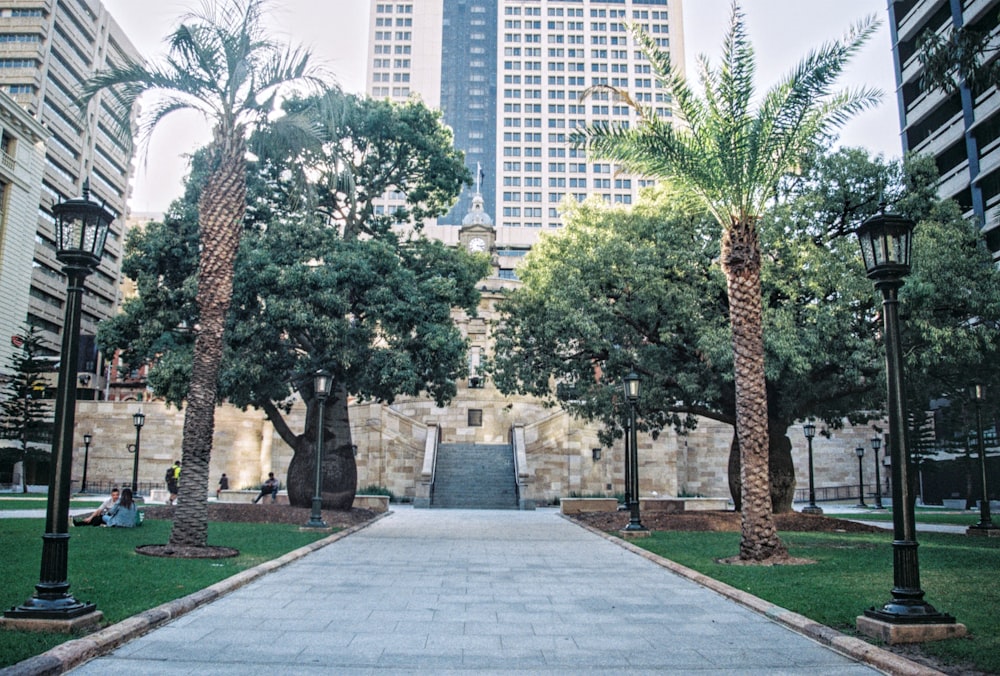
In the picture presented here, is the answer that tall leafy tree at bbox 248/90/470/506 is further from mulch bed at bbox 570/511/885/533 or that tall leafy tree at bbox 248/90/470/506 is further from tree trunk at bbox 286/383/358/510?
mulch bed at bbox 570/511/885/533

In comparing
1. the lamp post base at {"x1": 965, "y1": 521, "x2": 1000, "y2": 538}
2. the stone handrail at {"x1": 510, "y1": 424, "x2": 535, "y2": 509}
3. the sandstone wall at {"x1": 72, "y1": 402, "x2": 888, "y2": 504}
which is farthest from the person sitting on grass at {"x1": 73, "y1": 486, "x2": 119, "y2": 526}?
the lamp post base at {"x1": 965, "y1": 521, "x2": 1000, "y2": 538}

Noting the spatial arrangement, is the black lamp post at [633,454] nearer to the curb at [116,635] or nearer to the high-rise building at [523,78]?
the curb at [116,635]

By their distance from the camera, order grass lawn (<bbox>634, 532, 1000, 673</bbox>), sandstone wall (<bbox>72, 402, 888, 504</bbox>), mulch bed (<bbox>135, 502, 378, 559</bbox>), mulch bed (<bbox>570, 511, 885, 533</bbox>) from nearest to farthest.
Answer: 1. grass lawn (<bbox>634, 532, 1000, 673</bbox>)
2. mulch bed (<bbox>570, 511, 885, 533</bbox>)
3. mulch bed (<bbox>135, 502, 378, 559</bbox>)
4. sandstone wall (<bbox>72, 402, 888, 504</bbox>)

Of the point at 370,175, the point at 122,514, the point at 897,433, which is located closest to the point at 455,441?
the point at 370,175

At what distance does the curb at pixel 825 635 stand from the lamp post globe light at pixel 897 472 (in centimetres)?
41

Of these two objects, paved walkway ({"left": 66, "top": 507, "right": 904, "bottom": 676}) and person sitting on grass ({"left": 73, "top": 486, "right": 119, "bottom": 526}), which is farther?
person sitting on grass ({"left": 73, "top": 486, "right": 119, "bottom": 526})

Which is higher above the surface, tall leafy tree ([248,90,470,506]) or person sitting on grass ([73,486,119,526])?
tall leafy tree ([248,90,470,506])

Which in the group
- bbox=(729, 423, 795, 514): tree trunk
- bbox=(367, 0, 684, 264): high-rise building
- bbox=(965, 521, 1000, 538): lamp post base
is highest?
bbox=(367, 0, 684, 264): high-rise building

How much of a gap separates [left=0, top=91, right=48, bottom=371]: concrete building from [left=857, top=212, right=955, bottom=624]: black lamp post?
46.9 meters

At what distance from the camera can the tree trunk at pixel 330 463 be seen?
71.3 feet

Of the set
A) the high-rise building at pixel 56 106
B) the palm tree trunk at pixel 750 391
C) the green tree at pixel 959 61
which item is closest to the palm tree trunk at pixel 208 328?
the palm tree trunk at pixel 750 391

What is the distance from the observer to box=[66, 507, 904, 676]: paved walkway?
582 cm

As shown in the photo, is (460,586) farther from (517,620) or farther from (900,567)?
(900,567)

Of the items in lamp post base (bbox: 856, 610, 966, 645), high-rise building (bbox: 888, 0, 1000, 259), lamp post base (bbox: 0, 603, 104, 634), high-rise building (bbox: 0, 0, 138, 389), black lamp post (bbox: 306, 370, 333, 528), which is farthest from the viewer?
high-rise building (bbox: 0, 0, 138, 389)
